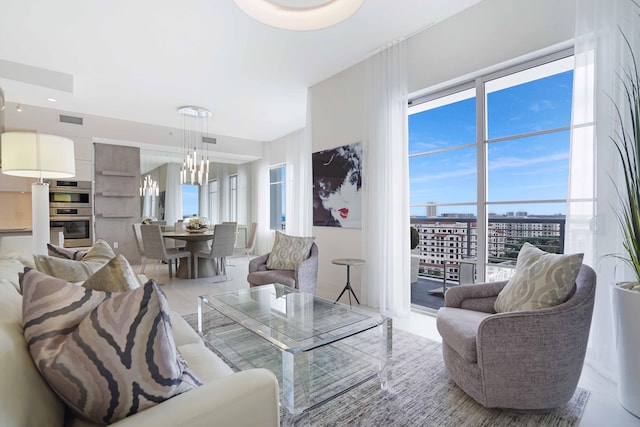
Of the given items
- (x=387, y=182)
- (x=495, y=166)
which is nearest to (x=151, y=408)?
(x=387, y=182)

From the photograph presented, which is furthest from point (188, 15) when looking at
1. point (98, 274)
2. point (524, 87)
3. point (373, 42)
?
point (524, 87)

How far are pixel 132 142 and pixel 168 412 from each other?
6.76 metres

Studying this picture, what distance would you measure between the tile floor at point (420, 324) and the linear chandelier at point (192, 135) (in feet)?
6.15

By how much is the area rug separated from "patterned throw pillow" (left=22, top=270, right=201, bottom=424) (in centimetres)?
112

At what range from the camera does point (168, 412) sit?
2.61 ft

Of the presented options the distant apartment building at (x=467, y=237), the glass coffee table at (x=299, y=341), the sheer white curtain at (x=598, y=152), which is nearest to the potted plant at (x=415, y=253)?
the distant apartment building at (x=467, y=237)

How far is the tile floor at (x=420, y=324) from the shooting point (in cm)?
165

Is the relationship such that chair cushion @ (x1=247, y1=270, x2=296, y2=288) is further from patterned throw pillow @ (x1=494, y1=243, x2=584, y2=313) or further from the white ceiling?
the white ceiling

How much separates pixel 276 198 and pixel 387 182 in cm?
484

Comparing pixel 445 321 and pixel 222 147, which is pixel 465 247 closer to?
pixel 445 321

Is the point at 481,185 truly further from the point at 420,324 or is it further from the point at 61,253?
the point at 61,253

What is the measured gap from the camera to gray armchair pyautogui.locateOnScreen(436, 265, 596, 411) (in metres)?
1.62

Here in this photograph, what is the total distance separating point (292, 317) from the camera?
220 cm

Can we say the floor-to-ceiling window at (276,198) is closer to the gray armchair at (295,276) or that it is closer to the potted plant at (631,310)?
the gray armchair at (295,276)
